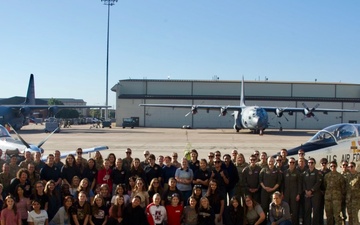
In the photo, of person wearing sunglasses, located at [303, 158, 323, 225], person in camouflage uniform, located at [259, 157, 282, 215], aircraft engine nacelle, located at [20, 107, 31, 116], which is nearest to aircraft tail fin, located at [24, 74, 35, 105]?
aircraft engine nacelle, located at [20, 107, 31, 116]

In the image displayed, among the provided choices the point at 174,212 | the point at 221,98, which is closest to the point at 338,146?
the point at 174,212

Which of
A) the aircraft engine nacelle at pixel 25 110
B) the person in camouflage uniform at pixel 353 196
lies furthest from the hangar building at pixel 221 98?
the person in camouflage uniform at pixel 353 196

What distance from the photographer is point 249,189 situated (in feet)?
30.0

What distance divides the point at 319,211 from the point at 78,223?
202 inches

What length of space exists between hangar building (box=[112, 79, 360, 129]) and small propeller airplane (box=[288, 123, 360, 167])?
175 feet

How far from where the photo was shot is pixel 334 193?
8.32m

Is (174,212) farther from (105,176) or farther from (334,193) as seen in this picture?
(334,193)

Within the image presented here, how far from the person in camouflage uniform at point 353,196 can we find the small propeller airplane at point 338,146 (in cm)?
328

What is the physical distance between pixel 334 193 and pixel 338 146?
12.0 ft

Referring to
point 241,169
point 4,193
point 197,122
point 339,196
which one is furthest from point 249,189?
point 197,122

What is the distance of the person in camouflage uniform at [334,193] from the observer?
8273mm

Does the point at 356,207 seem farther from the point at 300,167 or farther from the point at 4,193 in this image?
the point at 4,193

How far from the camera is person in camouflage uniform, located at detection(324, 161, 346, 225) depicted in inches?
326

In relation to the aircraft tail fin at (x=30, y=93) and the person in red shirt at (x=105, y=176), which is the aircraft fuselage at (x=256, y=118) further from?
the person in red shirt at (x=105, y=176)
